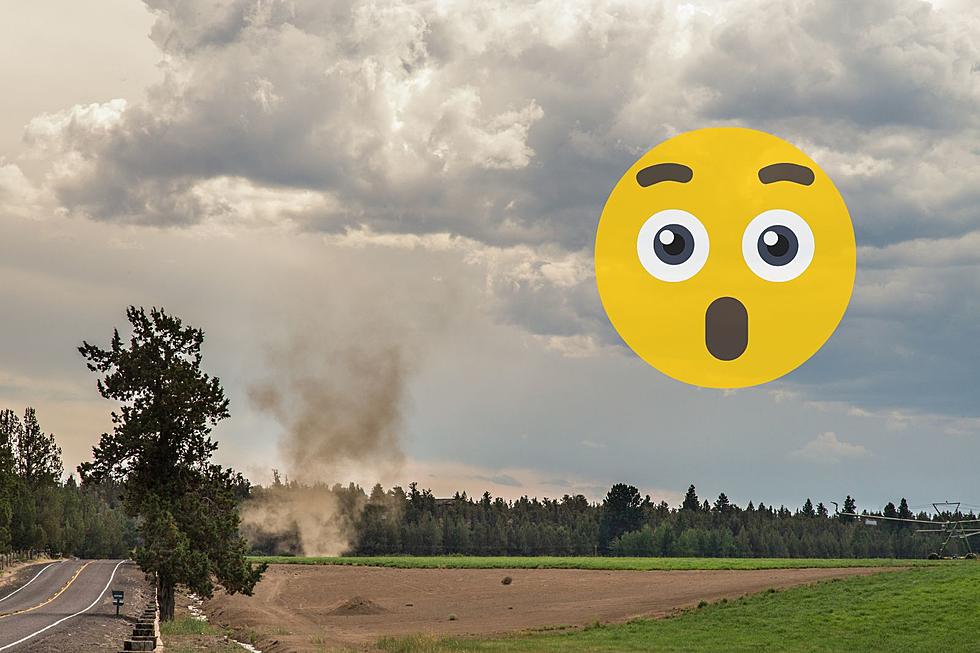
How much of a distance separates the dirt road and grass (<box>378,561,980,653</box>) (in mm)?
15542

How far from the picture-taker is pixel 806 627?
6969 cm

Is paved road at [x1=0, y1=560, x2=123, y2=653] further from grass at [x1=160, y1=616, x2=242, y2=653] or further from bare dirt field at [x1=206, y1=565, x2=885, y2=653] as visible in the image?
bare dirt field at [x1=206, y1=565, x2=885, y2=653]

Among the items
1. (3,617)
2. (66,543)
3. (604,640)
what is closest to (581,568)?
(604,640)

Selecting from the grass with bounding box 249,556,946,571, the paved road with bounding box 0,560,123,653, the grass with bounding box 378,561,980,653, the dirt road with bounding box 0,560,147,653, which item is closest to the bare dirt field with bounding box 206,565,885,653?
the grass with bounding box 378,561,980,653

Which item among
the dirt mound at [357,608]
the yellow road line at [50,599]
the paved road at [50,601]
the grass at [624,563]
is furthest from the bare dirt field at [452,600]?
the yellow road line at [50,599]

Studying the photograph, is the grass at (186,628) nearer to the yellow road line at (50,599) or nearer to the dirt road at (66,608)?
the dirt road at (66,608)

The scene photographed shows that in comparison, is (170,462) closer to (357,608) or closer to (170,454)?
(170,454)

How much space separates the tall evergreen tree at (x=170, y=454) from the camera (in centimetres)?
7119

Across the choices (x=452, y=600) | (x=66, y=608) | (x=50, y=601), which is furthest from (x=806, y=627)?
(x=50, y=601)

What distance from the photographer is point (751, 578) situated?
106 m

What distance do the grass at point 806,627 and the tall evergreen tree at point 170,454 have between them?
41.8 ft

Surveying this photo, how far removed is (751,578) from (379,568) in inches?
2347

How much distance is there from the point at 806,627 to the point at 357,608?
1629 inches

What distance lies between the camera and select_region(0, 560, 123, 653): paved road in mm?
59000
